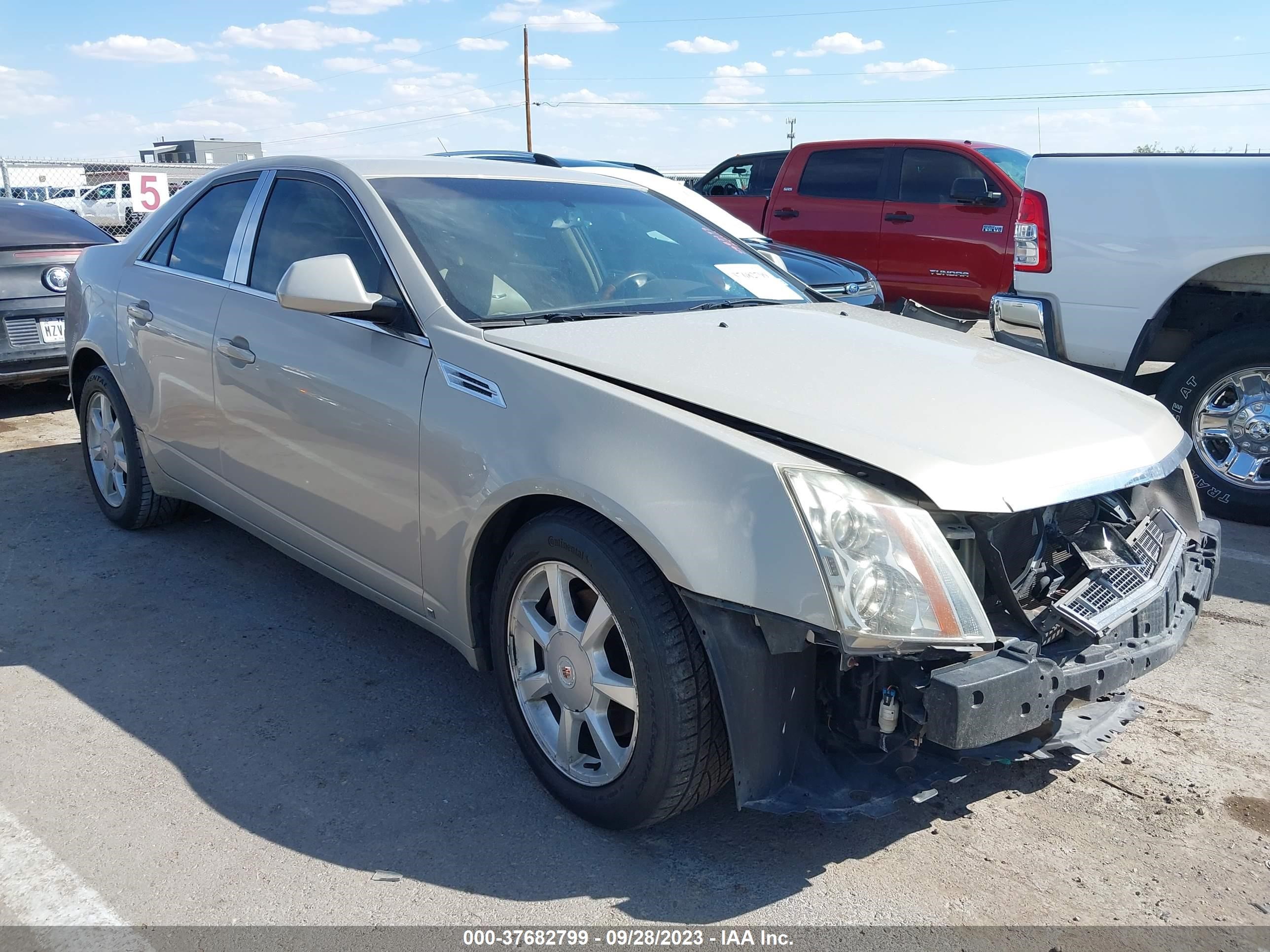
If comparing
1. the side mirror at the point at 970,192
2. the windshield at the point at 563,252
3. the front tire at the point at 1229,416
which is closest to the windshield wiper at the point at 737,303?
the windshield at the point at 563,252

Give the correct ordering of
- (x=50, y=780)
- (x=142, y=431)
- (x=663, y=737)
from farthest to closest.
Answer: (x=142, y=431) < (x=50, y=780) < (x=663, y=737)

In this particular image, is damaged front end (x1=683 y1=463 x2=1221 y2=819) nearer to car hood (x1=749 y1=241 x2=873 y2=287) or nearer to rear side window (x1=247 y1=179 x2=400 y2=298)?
rear side window (x1=247 y1=179 x2=400 y2=298)

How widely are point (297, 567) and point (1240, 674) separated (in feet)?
12.4

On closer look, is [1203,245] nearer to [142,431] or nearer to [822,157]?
[142,431]

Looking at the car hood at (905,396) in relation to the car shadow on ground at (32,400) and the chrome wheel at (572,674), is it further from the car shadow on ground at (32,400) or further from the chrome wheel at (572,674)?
the car shadow on ground at (32,400)

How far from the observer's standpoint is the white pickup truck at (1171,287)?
523cm

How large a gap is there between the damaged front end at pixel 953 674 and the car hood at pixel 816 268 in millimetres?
4679

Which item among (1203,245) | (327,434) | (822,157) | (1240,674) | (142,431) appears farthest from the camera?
(822,157)

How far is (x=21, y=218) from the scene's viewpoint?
780 centimetres

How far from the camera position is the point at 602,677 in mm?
2670

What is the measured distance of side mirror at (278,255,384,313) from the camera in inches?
121

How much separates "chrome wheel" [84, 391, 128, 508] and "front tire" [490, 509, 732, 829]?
285cm

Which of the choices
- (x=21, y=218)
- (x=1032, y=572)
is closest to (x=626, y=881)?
(x=1032, y=572)

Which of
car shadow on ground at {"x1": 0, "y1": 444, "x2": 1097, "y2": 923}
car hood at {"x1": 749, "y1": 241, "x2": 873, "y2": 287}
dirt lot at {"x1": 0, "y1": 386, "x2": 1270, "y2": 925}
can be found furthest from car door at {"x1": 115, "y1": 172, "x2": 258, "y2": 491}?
car hood at {"x1": 749, "y1": 241, "x2": 873, "y2": 287}
